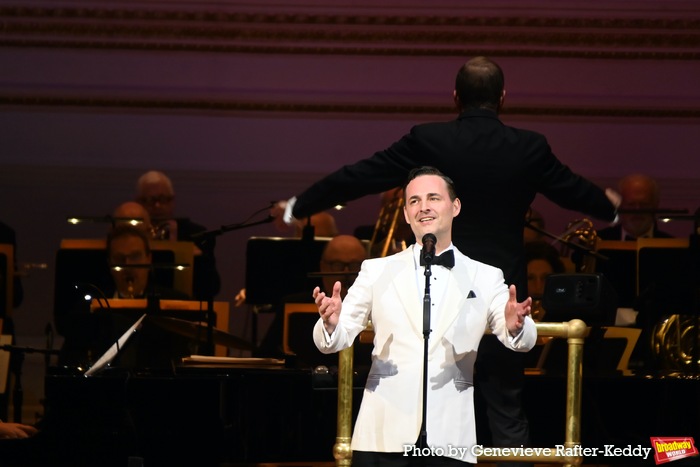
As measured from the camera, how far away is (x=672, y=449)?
4.52 m

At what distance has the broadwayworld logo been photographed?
4.48 metres

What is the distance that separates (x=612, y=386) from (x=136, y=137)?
4258 mm

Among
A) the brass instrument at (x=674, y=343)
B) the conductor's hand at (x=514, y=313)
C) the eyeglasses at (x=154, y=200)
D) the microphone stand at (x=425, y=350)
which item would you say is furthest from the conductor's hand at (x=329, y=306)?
the eyeglasses at (x=154, y=200)

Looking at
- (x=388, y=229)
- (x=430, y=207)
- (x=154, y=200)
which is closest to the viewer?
(x=430, y=207)

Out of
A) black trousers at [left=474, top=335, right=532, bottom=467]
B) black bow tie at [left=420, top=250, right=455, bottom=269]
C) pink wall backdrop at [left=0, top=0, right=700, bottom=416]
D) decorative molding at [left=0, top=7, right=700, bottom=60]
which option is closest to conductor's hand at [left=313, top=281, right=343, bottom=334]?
black bow tie at [left=420, top=250, right=455, bottom=269]

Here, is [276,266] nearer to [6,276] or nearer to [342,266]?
[342,266]

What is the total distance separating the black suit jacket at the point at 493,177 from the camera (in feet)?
13.2

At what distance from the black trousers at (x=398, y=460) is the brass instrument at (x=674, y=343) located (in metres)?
1.88

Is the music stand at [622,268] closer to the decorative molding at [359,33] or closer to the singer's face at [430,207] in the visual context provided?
the decorative molding at [359,33]

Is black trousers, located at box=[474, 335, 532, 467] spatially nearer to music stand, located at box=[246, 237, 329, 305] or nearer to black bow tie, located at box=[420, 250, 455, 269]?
black bow tie, located at box=[420, 250, 455, 269]

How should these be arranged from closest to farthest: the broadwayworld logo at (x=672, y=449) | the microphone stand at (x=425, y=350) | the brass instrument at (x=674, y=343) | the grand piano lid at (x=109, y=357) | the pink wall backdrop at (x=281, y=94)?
the microphone stand at (x=425, y=350)
the grand piano lid at (x=109, y=357)
the broadwayworld logo at (x=672, y=449)
the brass instrument at (x=674, y=343)
the pink wall backdrop at (x=281, y=94)

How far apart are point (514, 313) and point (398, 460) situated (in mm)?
518

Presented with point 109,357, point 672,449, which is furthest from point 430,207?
point 672,449

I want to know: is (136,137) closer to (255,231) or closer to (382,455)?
(255,231)
